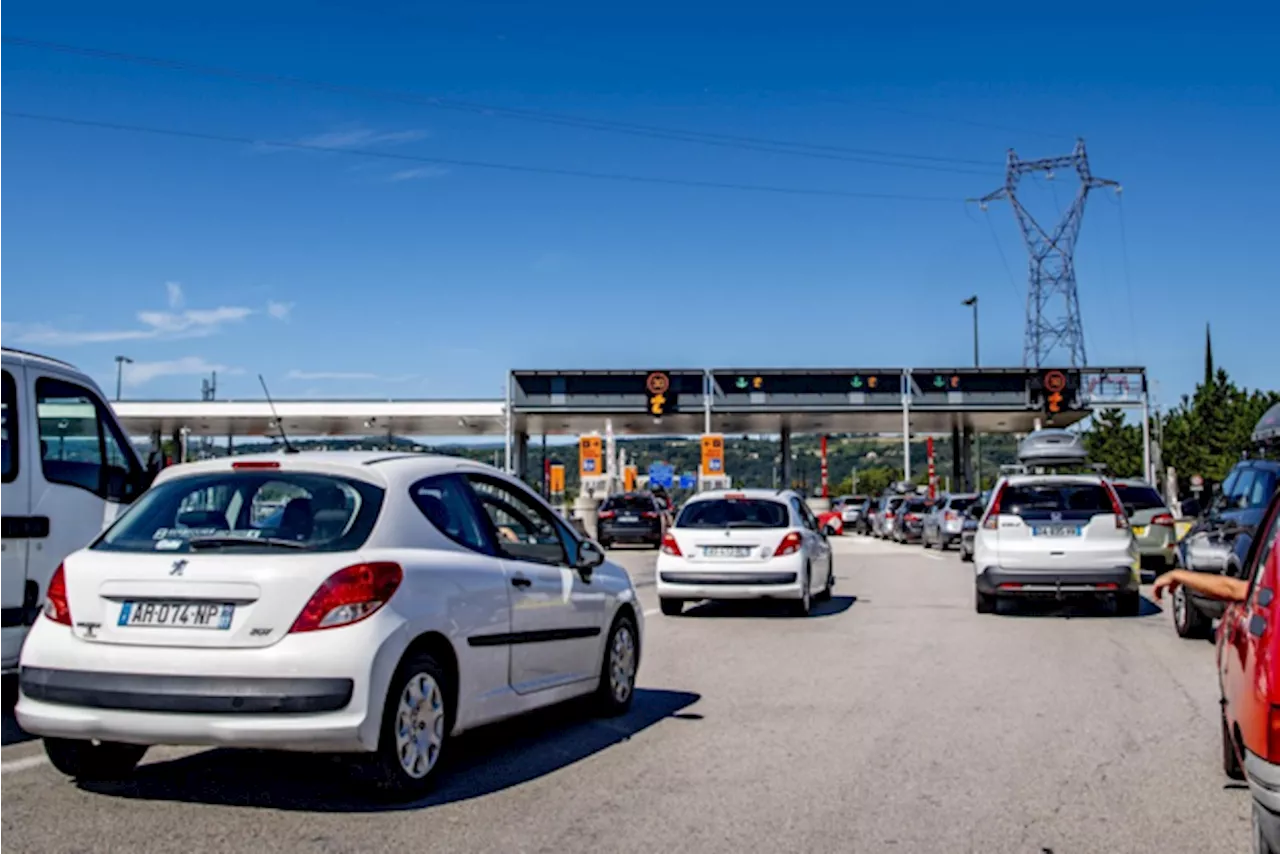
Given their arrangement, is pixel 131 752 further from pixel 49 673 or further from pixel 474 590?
pixel 474 590

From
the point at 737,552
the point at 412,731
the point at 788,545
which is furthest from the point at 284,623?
the point at 788,545

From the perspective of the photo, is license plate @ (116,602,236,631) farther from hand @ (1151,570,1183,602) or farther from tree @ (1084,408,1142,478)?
tree @ (1084,408,1142,478)

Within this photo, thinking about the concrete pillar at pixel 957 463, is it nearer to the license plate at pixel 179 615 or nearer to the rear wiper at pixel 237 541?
the rear wiper at pixel 237 541

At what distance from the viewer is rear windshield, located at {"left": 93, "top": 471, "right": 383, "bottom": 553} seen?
6.27m

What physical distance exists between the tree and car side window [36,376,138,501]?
7959cm

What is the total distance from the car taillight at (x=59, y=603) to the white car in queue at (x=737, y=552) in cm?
1017

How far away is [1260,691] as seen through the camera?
4.41 metres

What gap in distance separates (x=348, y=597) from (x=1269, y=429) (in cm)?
1453

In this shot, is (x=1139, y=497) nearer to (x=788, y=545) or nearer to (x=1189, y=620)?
(x=788, y=545)

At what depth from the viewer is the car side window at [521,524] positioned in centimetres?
760

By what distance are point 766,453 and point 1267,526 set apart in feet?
623

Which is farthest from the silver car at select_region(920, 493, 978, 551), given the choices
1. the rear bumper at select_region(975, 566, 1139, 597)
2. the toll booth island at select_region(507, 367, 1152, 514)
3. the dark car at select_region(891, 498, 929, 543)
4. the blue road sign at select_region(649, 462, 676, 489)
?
the blue road sign at select_region(649, 462, 676, 489)

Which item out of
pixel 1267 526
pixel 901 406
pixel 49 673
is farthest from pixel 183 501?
pixel 901 406

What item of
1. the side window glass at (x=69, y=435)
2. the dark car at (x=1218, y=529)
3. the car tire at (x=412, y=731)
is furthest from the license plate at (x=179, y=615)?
the dark car at (x=1218, y=529)
